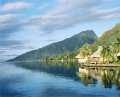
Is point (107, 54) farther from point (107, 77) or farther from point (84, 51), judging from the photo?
point (107, 77)

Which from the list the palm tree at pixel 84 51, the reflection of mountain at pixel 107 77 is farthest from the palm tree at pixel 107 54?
the palm tree at pixel 84 51

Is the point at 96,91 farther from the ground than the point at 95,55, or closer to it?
closer to it

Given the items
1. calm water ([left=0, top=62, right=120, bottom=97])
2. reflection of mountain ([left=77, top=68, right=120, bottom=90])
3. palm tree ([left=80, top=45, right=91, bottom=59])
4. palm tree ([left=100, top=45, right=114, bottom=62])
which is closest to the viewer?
calm water ([left=0, top=62, right=120, bottom=97])

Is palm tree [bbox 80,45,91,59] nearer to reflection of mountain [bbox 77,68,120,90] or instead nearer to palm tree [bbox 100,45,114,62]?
palm tree [bbox 100,45,114,62]

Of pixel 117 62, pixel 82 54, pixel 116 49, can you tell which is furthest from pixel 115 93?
pixel 82 54

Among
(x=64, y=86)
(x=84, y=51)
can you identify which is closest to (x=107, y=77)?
(x=64, y=86)

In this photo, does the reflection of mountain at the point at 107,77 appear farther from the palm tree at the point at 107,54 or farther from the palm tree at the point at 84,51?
the palm tree at the point at 84,51

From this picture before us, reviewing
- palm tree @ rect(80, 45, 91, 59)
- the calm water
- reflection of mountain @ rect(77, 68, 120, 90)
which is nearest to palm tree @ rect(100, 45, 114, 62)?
reflection of mountain @ rect(77, 68, 120, 90)

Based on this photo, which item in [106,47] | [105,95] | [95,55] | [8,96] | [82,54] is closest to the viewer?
[105,95]

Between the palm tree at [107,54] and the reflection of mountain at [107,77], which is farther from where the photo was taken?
the palm tree at [107,54]

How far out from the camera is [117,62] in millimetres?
79375

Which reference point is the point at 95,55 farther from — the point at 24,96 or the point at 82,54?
the point at 24,96

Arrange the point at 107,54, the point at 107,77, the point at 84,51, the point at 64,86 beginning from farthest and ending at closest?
1. the point at 84,51
2. the point at 107,54
3. the point at 107,77
4. the point at 64,86

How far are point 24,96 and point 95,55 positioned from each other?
8323 cm
